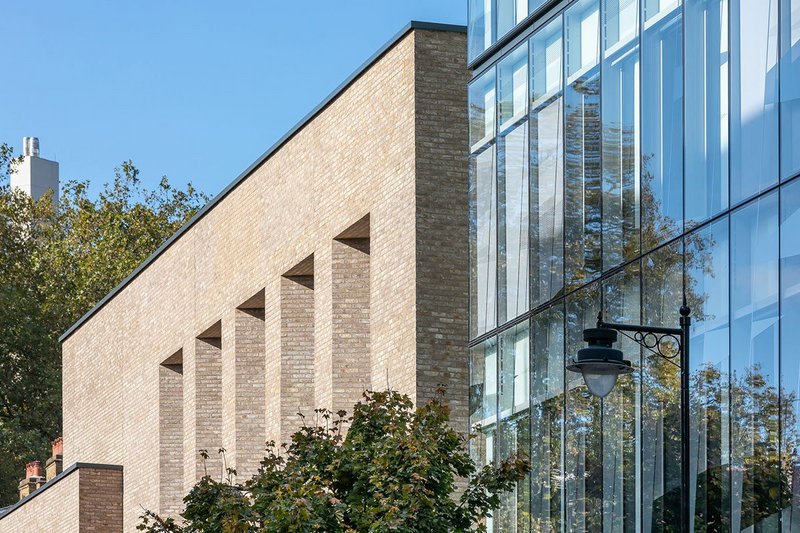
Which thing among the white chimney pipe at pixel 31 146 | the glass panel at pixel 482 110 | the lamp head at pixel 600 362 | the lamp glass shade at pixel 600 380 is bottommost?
the lamp glass shade at pixel 600 380

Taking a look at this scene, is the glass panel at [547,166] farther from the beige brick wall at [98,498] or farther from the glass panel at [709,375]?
the beige brick wall at [98,498]

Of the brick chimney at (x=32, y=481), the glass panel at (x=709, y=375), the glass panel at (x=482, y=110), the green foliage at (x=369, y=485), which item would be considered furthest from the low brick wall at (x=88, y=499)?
the glass panel at (x=709, y=375)

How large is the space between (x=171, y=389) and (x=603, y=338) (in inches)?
969

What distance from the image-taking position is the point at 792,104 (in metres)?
19.1

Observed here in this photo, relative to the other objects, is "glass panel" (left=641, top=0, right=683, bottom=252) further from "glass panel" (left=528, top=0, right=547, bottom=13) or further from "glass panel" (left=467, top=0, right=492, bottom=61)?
"glass panel" (left=467, top=0, right=492, bottom=61)

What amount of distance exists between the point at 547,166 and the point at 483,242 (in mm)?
2252

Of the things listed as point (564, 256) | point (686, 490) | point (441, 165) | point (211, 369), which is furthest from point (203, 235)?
point (686, 490)

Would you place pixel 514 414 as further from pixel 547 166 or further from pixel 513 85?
pixel 513 85

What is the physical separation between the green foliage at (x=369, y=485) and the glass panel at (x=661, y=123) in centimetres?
335

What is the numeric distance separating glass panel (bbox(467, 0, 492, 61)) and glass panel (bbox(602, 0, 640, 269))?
369cm

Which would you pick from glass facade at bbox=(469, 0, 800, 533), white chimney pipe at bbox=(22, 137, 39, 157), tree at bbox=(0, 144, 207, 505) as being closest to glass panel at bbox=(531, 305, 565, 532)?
glass facade at bbox=(469, 0, 800, 533)

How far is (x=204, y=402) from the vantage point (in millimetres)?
37688

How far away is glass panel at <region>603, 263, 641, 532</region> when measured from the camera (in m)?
21.9

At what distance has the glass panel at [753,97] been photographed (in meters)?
19.4
